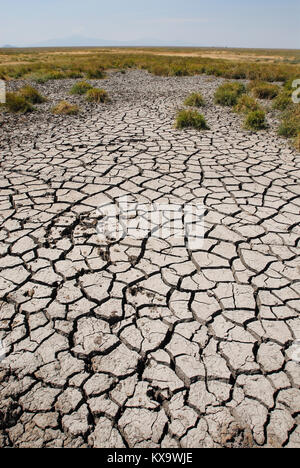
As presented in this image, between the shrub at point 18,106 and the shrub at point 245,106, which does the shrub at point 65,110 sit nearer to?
the shrub at point 18,106

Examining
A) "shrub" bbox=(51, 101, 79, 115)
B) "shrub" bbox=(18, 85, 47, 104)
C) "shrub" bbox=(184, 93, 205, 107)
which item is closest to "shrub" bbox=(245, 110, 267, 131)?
"shrub" bbox=(184, 93, 205, 107)

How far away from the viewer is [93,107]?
8328 millimetres

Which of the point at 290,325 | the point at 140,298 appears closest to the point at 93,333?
the point at 140,298

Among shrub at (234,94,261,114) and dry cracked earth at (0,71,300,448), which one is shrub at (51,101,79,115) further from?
shrub at (234,94,261,114)

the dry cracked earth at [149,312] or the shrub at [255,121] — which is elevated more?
the shrub at [255,121]

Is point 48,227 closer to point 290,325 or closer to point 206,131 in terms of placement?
point 290,325

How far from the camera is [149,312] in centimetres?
229

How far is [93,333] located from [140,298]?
461 mm

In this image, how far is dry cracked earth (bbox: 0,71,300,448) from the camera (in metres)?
1.66

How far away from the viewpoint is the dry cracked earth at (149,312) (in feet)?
5.44

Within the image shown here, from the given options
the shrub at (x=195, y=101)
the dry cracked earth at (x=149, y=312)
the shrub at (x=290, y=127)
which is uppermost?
the shrub at (x=195, y=101)

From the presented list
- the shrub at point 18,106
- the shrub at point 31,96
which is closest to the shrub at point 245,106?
the shrub at point 18,106

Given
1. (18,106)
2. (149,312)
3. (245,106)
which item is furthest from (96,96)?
(149,312)

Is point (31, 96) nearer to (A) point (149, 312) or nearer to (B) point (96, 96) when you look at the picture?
(B) point (96, 96)
